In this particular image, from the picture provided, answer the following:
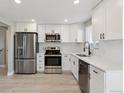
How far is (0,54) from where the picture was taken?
9133mm

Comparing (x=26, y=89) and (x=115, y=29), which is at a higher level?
(x=115, y=29)

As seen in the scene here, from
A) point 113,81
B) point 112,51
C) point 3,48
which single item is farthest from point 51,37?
point 113,81

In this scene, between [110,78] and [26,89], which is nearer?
[110,78]

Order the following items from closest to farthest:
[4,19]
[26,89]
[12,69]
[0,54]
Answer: [26,89] < [4,19] < [12,69] < [0,54]

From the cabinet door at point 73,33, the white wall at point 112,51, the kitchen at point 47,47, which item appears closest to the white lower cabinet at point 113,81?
the white wall at point 112,51

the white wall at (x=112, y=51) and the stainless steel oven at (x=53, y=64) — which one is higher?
the white wall at (x=112, y=51)

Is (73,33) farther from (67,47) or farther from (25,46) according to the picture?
(25,46)

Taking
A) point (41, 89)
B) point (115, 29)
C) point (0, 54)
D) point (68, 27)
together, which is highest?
point (68, 27)

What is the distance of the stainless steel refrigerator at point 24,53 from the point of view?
704 centimetres

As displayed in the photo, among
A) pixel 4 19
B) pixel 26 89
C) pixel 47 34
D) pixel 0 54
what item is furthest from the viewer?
pixel 0 54

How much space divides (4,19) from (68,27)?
10.1 feet

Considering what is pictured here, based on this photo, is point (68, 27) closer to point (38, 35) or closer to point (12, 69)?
point (38, 35)

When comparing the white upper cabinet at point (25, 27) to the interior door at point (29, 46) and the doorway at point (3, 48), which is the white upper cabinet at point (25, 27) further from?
the doorway at point (3, 48)

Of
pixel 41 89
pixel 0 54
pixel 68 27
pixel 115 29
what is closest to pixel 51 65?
pixel 68 27
